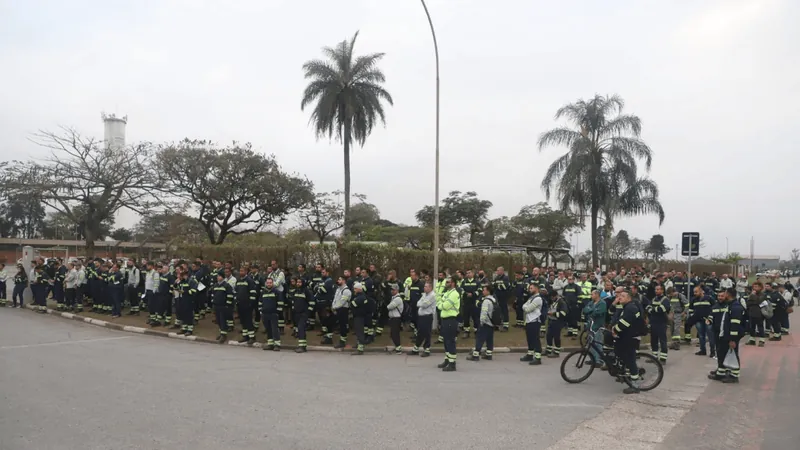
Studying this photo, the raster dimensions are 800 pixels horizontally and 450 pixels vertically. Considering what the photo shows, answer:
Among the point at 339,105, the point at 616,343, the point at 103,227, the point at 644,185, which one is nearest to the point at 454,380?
the point at 616,343

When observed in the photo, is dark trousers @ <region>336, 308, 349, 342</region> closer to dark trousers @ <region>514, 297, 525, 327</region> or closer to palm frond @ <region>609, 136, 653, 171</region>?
dark trousers @ <region>514, 297, 525, 327</region>

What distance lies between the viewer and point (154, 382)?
29.9ft

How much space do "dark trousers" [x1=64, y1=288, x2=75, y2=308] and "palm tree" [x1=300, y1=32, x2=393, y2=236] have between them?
14.6 metres

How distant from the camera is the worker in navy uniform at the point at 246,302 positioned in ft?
46.5

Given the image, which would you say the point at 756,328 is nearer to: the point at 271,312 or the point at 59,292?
the point at 271,312

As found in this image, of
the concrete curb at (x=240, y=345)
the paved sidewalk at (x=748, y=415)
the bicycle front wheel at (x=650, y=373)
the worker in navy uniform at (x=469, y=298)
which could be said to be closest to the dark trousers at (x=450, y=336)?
the concrete curb at (x=240, y=345)

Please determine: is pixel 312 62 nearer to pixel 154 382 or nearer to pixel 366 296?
pixel 366 296

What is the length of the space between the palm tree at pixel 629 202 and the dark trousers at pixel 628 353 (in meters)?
23.1

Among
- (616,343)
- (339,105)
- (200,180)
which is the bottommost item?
(616,343)

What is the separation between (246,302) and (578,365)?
8.82 metres

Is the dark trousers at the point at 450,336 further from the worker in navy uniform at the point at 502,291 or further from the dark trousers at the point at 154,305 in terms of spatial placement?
the dark trousers at the point at 154,305

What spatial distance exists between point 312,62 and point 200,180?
9.28 m

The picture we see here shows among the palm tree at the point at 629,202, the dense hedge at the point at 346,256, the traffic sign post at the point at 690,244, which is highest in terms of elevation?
the palm tree at the point at 629,202

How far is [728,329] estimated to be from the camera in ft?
32.7
